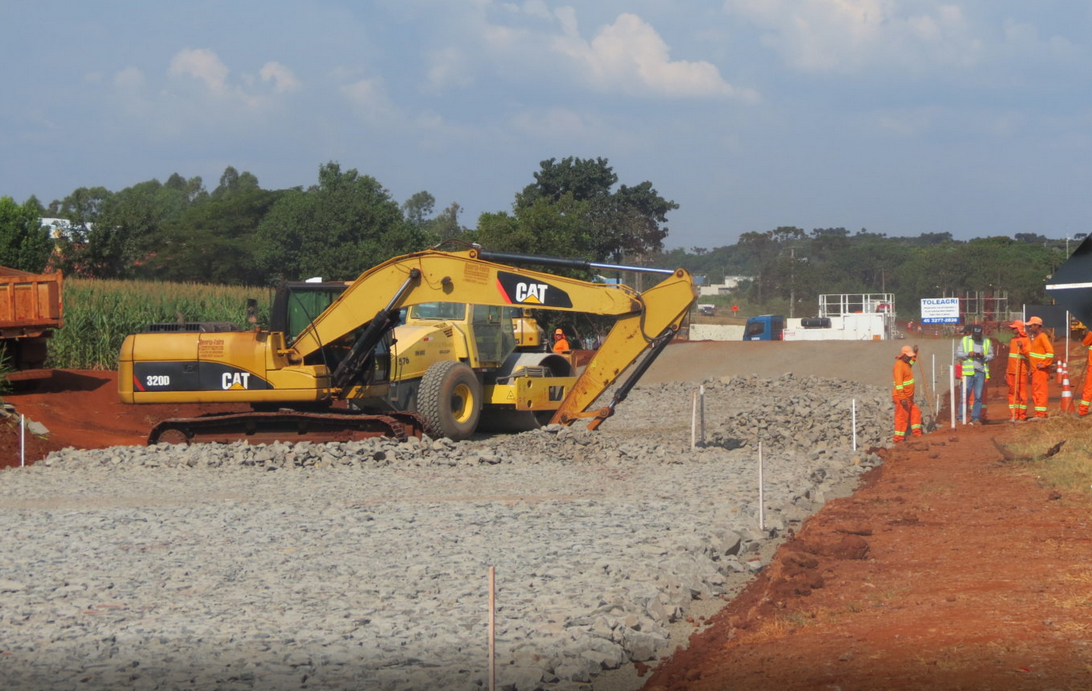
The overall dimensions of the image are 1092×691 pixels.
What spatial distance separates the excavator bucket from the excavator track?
1062 centimetres

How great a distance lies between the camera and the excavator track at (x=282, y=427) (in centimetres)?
1744

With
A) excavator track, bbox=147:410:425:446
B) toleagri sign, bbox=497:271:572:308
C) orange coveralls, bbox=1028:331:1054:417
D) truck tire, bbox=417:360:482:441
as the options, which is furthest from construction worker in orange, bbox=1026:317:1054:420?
excavator track, bbox=147:410:425:446

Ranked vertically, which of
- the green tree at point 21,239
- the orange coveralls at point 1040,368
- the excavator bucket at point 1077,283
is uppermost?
the green tree at point 21,239

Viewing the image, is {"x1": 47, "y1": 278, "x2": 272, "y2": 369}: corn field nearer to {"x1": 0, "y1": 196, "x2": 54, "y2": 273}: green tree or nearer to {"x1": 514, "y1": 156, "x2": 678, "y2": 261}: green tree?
{"x1": 0, "y1": 196, "x2": 54, "y2": 273}: green tree

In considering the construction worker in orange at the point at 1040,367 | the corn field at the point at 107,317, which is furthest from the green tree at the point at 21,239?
the construction worker in orange at the point at 1040,367

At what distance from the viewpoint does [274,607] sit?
24.6 feet

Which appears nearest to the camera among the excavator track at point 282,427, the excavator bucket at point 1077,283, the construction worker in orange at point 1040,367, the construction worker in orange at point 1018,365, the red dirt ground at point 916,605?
the red dirt ground at point 916,605

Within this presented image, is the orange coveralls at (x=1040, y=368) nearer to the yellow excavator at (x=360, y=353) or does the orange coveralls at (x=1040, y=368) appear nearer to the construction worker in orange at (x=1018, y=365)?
the construction worker in orange at (x=1018, y=365)

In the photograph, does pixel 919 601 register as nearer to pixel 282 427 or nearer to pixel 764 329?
pixel 282 427

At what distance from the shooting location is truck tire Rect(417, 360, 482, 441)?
17.8 metres

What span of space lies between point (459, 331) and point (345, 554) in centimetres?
1074

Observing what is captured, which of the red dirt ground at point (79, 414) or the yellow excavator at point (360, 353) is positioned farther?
the red dirt ground at point (79, 414)

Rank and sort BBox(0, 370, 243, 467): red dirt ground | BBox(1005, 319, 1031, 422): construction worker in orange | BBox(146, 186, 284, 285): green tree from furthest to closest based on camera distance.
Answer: BBox(146, 186, 284, 285): green tree < BBox(1005, 319, 1031, 422): construction worker in orange < BBox(0, 370, 243, 467): red dirt ground

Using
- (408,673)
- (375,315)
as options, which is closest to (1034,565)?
(408,673)
